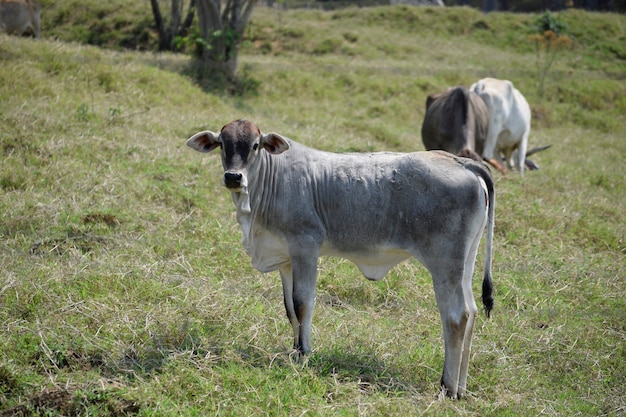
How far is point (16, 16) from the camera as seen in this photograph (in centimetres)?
1458

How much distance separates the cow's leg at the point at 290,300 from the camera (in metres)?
4.60

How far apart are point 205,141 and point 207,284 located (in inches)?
49.1

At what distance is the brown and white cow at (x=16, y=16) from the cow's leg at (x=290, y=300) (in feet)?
38.3

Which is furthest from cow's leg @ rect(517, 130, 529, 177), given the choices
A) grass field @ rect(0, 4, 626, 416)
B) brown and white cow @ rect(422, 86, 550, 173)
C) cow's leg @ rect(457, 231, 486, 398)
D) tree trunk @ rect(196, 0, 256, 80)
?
cow's leg @ rect(457, 231, 486, 398)

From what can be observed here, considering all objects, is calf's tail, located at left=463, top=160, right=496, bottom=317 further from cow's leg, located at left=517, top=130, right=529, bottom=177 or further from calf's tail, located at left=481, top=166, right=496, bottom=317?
cow's leg, located at left=517, top=130, right=529, bottom=177

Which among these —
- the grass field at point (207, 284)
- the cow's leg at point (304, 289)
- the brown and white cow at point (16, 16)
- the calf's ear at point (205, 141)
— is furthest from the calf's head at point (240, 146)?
the brown and white cow at point (16, 16)

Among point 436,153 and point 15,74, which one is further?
point 15,74

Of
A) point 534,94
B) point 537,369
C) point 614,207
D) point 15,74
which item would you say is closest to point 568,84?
point 534,94

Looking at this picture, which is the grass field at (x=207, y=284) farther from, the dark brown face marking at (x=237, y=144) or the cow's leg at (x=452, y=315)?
the dark brown face marking at (x=237, y=144)

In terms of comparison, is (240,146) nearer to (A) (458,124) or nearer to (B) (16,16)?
(A) (458,124)

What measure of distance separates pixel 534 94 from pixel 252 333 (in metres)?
13.8

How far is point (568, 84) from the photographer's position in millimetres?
17547

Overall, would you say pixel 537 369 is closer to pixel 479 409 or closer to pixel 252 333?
A: pixel 479 409

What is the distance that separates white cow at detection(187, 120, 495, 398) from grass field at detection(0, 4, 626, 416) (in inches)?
16.5
